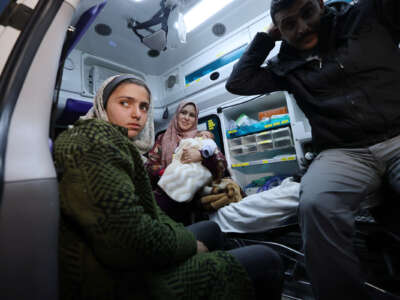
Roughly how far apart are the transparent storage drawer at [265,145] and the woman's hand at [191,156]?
931 millimetres

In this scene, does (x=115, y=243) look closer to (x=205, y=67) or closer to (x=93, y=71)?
(x=205, y=67)

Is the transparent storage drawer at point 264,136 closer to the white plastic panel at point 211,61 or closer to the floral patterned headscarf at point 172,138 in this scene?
the floral patterned headscarf at point 172,138

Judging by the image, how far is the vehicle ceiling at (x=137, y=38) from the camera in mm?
2270

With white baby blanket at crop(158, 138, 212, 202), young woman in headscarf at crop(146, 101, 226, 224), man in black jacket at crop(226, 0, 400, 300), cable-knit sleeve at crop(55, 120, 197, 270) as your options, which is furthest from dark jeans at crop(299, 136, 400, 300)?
young woman in headscarf at crop(146, 101, 226, 224)

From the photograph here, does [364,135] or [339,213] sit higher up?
[364,135]

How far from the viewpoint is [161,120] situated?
133 inches

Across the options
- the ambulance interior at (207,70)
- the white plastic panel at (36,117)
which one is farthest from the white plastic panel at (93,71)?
the white plastic panel at (36,117)

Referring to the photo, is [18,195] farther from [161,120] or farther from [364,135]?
[161,120]

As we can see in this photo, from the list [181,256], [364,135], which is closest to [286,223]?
[364,135]

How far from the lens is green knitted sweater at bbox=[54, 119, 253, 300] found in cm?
44

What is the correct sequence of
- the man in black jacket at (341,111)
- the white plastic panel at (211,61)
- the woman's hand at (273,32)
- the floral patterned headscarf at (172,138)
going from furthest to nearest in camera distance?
the white plastic panel at (211,61), the floral patterned headscarf at (172,138), the woman's hand at (273,32), the man in black jacket at (341,111)

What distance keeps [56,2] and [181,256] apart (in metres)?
0.76

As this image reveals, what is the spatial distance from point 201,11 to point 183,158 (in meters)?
1.90

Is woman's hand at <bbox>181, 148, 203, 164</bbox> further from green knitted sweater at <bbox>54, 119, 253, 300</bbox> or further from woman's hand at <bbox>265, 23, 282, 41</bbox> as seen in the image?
green knitted sweater at <bbox>54, 119, 253, 300</bbox>
